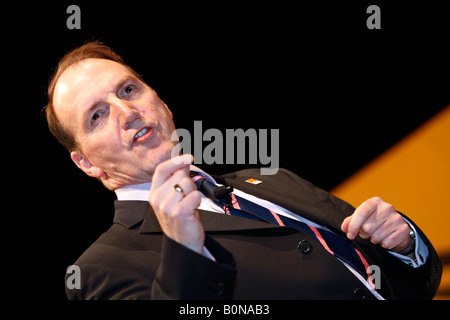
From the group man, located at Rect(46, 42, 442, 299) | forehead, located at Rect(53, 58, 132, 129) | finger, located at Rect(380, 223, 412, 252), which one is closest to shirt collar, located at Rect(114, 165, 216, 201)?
man, located at Rect(46, 42, 442, 299)

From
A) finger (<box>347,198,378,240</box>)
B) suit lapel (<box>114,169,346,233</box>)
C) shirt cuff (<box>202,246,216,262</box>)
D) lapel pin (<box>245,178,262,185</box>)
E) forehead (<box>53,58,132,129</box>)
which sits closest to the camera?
shirt cuff (<box>202,246,216,262</box>)

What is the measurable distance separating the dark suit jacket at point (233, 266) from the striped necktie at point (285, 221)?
0.11 ft

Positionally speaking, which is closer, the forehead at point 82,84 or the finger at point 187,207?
the finger at point 187,207

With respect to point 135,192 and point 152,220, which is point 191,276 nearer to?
point 152,220

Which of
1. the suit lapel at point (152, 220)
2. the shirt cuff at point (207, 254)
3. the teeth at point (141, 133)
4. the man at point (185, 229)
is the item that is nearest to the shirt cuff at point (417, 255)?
the man at point (185, 229)

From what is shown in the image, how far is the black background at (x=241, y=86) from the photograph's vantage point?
6.46 feet

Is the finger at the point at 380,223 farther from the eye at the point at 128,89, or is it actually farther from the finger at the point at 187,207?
the eye at the point at 128,89

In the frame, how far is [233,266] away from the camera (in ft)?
3.79

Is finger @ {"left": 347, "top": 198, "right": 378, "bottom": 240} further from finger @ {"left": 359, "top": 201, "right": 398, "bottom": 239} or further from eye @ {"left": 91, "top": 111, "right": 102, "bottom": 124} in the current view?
eye @ {"left": 91, "top": 111, "right": 102, "bottom": 124}

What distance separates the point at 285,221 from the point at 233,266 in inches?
16.9

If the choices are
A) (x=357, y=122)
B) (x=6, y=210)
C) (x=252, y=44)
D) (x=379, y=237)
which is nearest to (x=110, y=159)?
(x=6, y=210)

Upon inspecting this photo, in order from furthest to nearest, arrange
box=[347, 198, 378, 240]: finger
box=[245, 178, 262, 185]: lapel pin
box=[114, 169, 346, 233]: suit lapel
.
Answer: box=[245, 178, 262, 185]: lapel pin → box=[114, 169, 346, 233]: suit lapel → box=[347, 198, 378, 240]: finger

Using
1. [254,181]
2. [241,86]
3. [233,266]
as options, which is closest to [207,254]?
[233,266]

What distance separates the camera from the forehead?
1.65 meters
